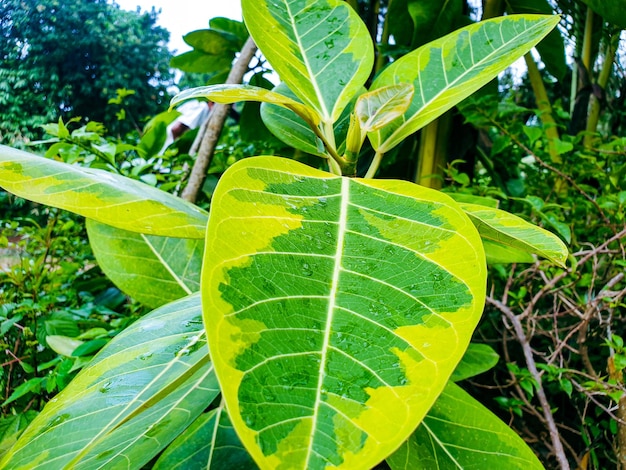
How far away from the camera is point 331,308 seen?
0.84 ft

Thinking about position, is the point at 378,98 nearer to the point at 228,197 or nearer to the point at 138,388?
the point at 228,197

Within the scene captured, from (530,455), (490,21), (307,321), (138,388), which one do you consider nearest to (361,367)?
(307,321)

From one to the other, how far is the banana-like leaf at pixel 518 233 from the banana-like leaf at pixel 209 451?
319mm

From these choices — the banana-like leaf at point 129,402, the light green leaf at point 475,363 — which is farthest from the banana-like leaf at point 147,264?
the light green leaf at point 475,363

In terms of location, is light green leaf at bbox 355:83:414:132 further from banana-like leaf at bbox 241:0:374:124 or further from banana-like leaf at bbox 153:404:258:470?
banana-like leaf at bbox 153:404:258:470

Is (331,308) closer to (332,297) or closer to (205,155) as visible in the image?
(332,297)

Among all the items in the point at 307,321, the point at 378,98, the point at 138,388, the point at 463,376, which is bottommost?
the point at 463,376

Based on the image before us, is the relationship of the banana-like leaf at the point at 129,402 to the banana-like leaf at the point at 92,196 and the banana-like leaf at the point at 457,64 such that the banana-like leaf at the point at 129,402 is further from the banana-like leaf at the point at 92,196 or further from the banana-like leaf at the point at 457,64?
the banana-like leaf at the point at 457,64

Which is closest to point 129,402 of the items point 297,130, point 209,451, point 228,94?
point 209,451

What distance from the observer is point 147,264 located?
2.08ft

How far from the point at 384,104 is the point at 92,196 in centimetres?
28

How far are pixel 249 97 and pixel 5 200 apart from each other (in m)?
1.09

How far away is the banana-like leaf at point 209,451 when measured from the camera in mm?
428

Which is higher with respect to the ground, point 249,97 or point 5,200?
point 249,97
